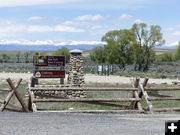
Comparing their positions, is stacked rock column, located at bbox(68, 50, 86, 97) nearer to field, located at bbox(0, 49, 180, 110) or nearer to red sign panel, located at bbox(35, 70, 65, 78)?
red sign panel, located at bbox(35, 70, 65, 78)

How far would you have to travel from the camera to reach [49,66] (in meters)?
23.3

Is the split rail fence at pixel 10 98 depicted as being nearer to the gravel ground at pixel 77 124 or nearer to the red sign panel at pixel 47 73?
the gravel ground at pixel 77 124

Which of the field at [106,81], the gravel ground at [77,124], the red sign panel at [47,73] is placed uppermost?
the red sign panel at [47,73]

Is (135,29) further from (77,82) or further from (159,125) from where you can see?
(159,125)

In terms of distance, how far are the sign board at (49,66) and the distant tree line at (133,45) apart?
1788 inches

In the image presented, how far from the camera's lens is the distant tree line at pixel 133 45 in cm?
6989

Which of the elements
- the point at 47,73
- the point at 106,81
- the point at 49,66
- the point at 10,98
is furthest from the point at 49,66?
the point at 106,81

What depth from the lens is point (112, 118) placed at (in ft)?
38.6

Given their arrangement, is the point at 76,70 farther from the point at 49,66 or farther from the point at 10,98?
the point at 10,98

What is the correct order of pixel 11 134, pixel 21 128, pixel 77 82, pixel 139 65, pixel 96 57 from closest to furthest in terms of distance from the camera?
pixel 11 134 < pixel 21 128 < pixel 77 82 < pixel 139 65 < pixel 96 57

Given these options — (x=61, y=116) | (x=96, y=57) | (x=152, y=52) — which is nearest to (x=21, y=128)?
(x=61, y=116)

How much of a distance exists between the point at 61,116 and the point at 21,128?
246cm

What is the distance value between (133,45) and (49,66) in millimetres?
48018

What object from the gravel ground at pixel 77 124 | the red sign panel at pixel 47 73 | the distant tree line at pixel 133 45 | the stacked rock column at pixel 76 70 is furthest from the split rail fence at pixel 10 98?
the distant tree line at pixel 133 45
